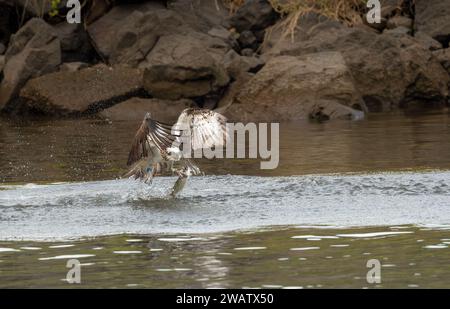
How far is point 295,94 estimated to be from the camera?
21797mm

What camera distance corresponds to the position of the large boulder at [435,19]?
85.8ft

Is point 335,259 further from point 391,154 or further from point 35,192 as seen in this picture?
point 391,154

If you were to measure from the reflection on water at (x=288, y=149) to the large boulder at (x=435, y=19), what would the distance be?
5415mm

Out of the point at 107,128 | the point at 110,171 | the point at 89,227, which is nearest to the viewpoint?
the point at 89,227

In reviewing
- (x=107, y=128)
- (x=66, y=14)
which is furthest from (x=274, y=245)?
(x=66, y=14)

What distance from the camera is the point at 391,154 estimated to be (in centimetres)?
1497

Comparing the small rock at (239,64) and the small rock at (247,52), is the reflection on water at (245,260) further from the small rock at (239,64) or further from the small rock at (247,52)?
the small rock at (247,52)

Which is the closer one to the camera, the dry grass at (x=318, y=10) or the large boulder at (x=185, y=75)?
the large boulder at (x=185, y=75)

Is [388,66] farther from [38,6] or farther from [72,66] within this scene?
[38,6]

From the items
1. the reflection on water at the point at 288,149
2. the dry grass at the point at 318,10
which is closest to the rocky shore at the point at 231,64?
the dry grass at the point at 318,10

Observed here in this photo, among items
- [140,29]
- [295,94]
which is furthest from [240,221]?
[140,29]

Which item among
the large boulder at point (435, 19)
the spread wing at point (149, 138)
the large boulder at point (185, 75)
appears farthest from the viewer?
the large boulder at point (435, 19)

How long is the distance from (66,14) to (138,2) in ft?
6.15

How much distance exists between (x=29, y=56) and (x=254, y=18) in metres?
6.12
